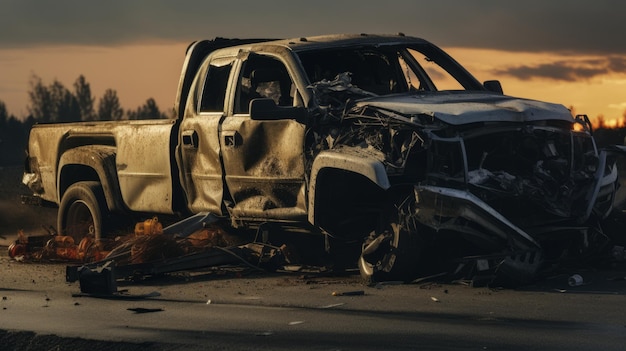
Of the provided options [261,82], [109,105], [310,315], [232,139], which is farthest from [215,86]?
[109,105]

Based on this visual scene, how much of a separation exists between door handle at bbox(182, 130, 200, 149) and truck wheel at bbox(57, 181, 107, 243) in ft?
5.89

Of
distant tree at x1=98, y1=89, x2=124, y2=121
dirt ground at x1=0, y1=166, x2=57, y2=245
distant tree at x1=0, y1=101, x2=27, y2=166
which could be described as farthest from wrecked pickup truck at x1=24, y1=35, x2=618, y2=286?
distant tree at x1=98, y1=89, x2=124, y2=121

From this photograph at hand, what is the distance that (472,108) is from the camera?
988 centimetres

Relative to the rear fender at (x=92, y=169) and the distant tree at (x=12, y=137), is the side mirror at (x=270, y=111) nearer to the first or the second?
the rear fender at (x=92, y=169)

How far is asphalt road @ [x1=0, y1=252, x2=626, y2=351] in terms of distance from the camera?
745 cm

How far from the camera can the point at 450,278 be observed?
10.1 m

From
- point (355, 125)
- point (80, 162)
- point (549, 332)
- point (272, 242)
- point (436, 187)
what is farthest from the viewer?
point (80, 162)

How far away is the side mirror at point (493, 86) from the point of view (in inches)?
487

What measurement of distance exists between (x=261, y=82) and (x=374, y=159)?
8.29ft

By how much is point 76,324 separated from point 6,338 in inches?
22.2

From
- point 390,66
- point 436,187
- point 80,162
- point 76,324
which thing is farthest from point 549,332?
point 80,162

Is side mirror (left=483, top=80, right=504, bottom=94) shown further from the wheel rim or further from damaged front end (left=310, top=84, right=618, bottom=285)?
the wheel rim

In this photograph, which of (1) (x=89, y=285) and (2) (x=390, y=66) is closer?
(1) (x=89, y=285)

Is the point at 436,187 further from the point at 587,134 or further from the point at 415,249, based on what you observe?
the point at 587,134
